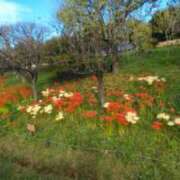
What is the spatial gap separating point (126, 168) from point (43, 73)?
46.6ft

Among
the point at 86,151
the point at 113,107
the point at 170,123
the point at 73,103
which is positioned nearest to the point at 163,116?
the point at 170,123

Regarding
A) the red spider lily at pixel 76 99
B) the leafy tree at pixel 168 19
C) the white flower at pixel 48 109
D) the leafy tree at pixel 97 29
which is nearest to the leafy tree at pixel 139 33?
the leafy tree at pixel 97 29

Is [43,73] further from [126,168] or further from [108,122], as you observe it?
[126,168]

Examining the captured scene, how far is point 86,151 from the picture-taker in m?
5.97

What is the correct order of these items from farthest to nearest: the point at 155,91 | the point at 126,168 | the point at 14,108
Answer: the point at 14,108 < the point at 155,91 < the point at 126,168

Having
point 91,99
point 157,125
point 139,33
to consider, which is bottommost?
point 157,125

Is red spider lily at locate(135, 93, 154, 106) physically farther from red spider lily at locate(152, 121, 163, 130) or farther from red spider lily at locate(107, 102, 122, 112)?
red spider lily at locate(152, 121, 163, 130)

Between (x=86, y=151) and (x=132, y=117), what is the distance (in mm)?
1436

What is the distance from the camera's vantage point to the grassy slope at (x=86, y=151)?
198 inches

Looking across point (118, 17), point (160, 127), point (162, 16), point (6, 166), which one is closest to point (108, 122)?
point (160, 127)

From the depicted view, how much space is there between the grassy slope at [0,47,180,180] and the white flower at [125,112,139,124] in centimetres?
14

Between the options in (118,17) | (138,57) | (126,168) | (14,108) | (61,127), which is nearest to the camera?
(126,168)

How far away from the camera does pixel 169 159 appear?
5.43m

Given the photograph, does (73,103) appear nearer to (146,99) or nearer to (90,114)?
(90,114)
